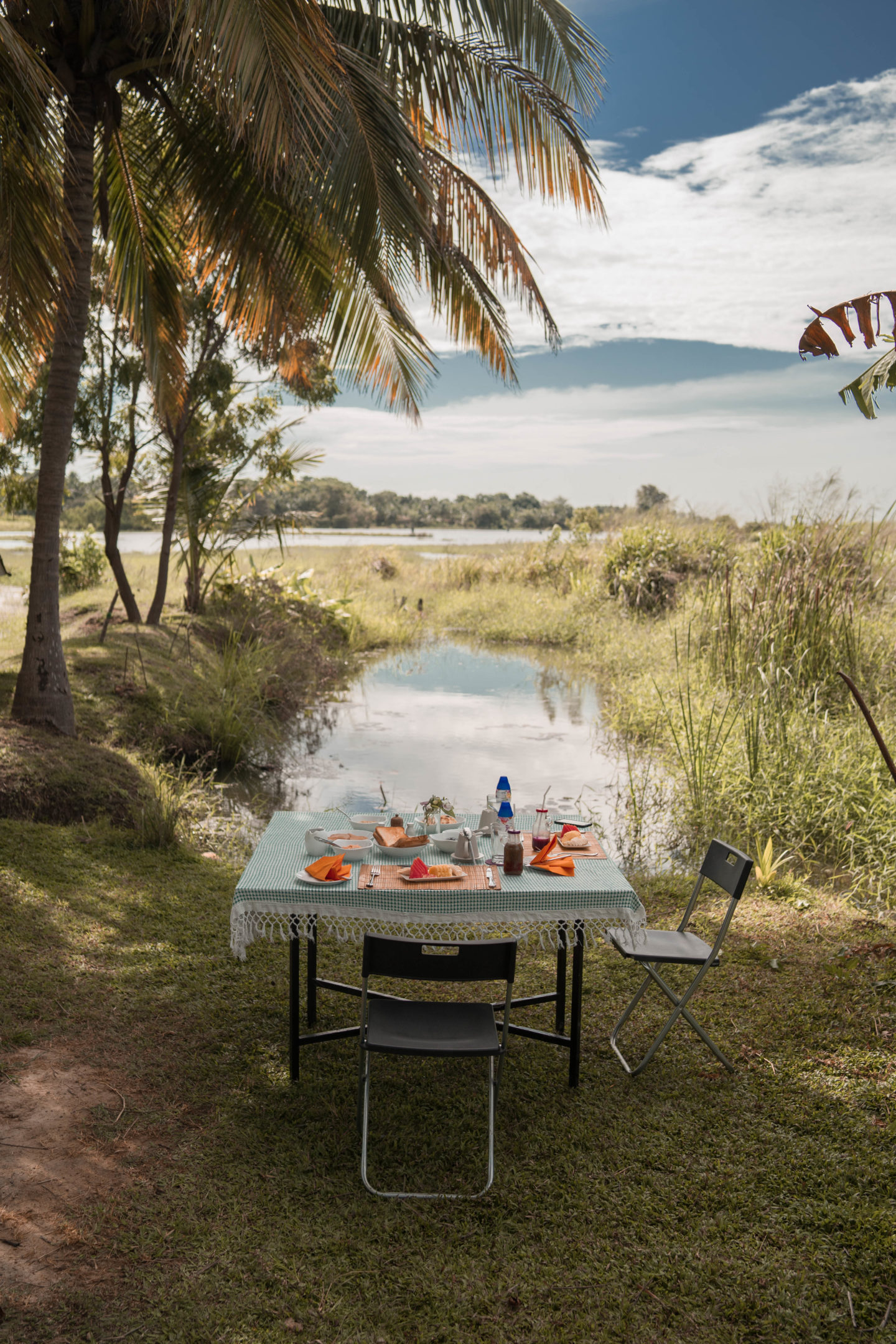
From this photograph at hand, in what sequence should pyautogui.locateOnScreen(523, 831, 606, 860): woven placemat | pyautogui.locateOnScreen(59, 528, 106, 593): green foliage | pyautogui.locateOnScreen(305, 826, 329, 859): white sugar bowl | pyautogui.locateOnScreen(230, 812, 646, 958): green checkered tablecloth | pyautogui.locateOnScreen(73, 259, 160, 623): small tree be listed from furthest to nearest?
pyautogui.locateOnScreen(59, 528, 106, 593): green foliage < pyautogui.locateOnScreen(73, 259, 160, 623): small tree < pyautogui.locateOnScreen(523, 831, 606, 860): woven placemat < pyautogui.locateOnScreen(305, 826, 329, 859): white sugar bowl < pyautogui.locateOnScreen(230, 812, 646, 958): green checkered tablecloth

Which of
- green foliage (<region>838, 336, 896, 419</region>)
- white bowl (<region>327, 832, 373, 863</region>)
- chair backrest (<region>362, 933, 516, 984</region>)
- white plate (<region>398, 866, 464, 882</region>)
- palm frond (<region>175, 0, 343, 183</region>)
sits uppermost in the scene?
palm frond (<region>175, 0, 343, 183</region>)

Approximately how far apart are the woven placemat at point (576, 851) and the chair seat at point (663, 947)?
34 cm

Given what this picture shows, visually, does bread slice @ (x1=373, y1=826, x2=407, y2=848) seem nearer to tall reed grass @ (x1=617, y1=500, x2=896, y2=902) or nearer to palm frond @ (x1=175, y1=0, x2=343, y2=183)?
tall reed grass @ (x1=617, y1=500, x2=896, y2=902)

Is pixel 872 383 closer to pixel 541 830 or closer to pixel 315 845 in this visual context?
pixel 541 830

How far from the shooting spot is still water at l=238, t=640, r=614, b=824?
29.9ft

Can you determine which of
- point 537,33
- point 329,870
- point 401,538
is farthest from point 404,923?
point 401,538

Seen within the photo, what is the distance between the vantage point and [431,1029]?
3363 mm

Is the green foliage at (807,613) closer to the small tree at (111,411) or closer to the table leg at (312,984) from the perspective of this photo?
the table leg at (312,984)

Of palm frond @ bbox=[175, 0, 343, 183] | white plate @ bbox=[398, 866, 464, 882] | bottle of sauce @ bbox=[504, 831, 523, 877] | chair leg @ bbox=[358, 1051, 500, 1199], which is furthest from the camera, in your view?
palm frond @ bbox=[175, 0, 343, 183]

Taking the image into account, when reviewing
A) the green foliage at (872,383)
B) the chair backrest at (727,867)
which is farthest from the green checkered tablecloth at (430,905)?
the green foliage at (872,383)

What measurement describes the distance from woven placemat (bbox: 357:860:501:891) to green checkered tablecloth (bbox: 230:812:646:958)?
0.05ft

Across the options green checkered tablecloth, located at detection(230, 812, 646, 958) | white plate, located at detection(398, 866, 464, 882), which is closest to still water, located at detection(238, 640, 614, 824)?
green checkered tablecloth, located at detection(230, 812, 646, 958)

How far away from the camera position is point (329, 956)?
16.9 ft

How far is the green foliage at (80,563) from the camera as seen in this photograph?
59.1 feet
